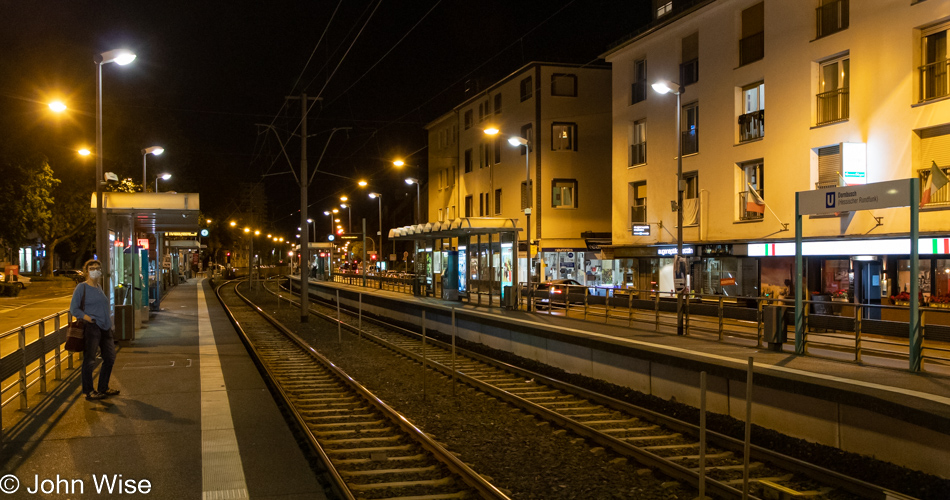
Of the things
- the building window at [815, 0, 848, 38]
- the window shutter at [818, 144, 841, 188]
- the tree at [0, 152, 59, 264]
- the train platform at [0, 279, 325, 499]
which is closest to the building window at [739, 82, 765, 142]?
the window shutter at [818, 144, 841, 188]

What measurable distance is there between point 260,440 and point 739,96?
24.3 metres

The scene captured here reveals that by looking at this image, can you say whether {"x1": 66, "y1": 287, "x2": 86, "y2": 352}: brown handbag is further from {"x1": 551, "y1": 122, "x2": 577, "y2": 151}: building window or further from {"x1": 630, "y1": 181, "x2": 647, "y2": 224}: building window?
{"x1": 551, "y1": 122, "x2": 577, "y2": 151}: building window

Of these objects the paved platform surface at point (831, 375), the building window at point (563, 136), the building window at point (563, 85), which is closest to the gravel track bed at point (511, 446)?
the paved platform surface at point (831, 375)

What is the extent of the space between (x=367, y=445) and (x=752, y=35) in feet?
77.5

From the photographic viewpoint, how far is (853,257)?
23.9 metres

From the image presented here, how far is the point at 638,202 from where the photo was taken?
34.5 meters

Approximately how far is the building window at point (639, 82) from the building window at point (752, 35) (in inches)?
247

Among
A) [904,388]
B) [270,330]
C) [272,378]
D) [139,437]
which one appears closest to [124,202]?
[270,330]

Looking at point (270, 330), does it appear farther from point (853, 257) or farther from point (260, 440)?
point (853, 257)

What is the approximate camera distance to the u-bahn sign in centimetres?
1059

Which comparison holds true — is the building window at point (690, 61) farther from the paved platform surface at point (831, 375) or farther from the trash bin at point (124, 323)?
the trash bin at point (124, 323)

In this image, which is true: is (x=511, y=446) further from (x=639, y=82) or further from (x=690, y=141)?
(x=639, y=82)

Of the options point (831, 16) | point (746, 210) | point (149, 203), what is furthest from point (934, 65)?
point (149, 203)

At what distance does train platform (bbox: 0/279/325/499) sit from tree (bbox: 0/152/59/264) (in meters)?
→ 30.4
